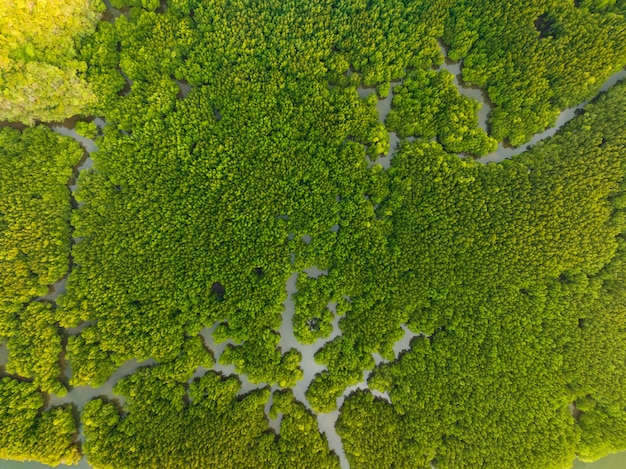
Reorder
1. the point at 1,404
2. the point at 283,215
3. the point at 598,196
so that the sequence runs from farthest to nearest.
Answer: the point at 283,215
the point at 598,196
the point at 1,404

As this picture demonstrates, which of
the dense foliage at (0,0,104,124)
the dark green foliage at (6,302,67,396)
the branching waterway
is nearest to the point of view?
the dense foliage at (0,0,104,124)

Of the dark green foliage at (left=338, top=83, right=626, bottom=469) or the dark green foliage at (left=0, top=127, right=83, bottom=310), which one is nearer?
the dark green foliage at (left=0, top=127, right=83, bottom=310)

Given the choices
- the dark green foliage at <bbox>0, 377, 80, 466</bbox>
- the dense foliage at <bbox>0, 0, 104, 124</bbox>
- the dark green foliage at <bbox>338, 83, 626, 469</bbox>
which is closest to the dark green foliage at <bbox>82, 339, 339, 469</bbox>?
the dark green foliage at <bbox>0, 377, 80, 466</bbox>

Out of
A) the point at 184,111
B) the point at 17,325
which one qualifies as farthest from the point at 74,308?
the point at 184,111

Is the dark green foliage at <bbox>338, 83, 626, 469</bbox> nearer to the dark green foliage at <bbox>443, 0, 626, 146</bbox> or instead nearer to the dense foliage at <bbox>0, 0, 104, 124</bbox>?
the dark green foliage at <bbox>443, 0, 626, 146</bbox>

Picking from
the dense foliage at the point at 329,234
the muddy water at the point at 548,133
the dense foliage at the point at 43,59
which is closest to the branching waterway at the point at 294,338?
the muddy water at the point at 548,133

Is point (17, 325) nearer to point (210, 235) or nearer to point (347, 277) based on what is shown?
point (210, 235)
